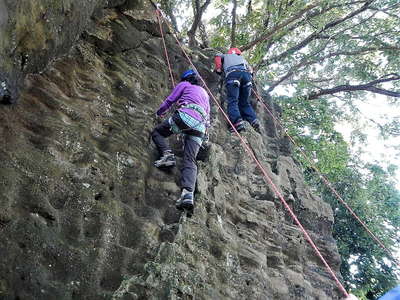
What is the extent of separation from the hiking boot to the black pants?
0.09 m

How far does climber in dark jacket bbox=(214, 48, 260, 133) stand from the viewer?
7547 mm

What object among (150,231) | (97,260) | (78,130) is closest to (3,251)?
(97,260)

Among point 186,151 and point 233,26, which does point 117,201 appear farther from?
point 233,26

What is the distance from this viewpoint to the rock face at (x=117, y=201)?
356 cm

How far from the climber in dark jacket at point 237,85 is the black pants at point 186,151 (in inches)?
86.6

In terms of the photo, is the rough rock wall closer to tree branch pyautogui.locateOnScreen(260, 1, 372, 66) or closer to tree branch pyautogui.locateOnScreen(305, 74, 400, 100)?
tree branch pyautogui.locateOnScreen(260, 1, 372, 66)

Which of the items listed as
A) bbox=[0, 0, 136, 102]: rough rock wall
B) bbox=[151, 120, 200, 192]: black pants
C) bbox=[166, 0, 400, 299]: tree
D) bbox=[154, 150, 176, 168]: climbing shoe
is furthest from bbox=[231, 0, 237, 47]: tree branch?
bbox=[154, 150, 176, 168]: climbing shoe

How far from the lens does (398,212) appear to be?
13.2 m

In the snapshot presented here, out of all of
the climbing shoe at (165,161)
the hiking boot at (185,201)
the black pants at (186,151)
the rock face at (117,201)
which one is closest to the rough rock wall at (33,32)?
the rock face at (117,201)

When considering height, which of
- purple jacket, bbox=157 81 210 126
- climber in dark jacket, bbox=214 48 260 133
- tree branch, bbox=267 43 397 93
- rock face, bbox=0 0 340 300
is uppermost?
tree branch, bbox=267 43 397 93

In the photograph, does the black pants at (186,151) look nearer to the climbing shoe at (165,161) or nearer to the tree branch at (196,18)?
the climbing shoe at (165,161)

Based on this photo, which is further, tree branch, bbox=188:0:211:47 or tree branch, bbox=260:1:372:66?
tree branch, bbox=260:1:372:66

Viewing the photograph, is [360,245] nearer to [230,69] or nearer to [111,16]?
[230,69]

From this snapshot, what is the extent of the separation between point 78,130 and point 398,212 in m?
12.3
